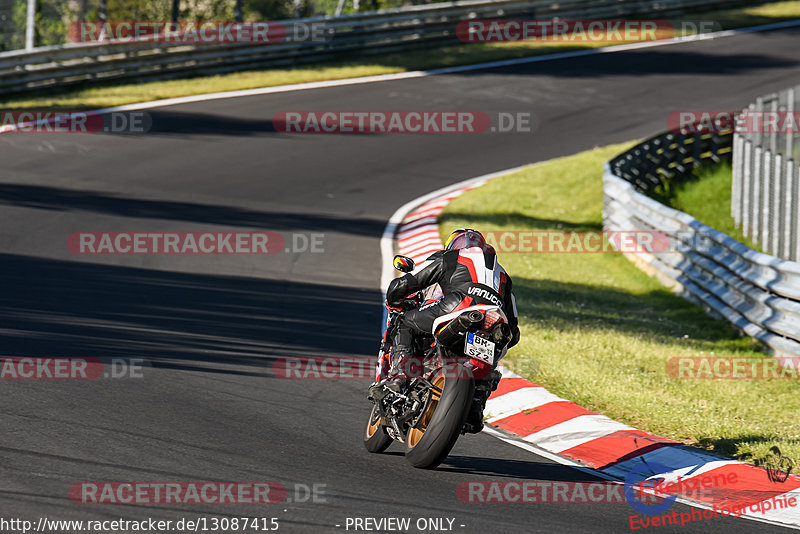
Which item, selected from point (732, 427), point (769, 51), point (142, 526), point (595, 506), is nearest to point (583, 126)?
point (769, 51)

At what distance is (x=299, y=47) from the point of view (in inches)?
1046

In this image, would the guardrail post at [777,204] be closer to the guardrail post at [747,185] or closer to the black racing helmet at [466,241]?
the guardrail post at [747,185]

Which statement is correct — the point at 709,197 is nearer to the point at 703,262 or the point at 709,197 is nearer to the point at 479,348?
the point at 703,262

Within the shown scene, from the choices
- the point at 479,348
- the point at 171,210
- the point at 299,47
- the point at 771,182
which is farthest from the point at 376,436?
the point at 299,47

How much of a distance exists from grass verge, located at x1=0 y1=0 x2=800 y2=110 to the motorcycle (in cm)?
1644

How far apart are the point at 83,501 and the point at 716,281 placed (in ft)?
28.7

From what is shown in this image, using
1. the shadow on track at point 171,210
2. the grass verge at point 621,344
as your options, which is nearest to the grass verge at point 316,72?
the shadow on track at point 171,210

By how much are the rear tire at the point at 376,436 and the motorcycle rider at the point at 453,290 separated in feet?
0.89

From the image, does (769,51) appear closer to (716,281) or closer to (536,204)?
(536,204)

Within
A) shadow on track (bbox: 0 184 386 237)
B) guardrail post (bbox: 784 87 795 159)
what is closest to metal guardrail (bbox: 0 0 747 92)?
shadow on track (bbox: 0 184 386 237)

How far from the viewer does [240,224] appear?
14.6 metres

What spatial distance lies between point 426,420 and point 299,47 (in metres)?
21.5

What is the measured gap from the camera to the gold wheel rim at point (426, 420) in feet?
20.6

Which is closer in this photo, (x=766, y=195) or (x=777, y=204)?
(x=777, y=204)
